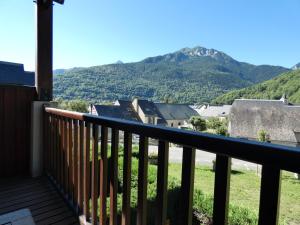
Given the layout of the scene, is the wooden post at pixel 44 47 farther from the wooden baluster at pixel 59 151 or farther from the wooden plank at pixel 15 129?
the wooden baluster at pixel 59 151

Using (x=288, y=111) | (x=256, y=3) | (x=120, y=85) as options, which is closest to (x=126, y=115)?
(x=120, y=85)

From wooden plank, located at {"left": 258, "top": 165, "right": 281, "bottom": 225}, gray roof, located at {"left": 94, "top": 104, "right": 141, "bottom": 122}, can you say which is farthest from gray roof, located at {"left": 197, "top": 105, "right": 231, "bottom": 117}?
wooden plank, located at {"left": 258, "top": 165, "right": 281, "bottom": 225}

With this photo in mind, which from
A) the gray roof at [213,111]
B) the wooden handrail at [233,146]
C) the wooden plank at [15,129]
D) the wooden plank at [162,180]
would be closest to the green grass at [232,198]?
the wooden handrail at [233,146]

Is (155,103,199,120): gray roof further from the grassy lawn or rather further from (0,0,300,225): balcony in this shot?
(0,0,300,225): balcony

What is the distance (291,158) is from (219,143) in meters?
0.23

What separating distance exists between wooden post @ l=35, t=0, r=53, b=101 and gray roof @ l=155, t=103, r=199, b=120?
27.9 m

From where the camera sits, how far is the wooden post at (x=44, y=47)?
309cm

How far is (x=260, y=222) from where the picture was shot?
0.75 meters

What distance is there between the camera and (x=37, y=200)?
247 cm

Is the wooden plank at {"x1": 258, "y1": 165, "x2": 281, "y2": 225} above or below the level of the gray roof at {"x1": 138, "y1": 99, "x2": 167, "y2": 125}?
above

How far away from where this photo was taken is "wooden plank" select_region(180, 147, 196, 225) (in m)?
0.98

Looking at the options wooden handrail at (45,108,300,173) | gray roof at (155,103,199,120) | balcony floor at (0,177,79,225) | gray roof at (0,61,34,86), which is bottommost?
gray roof at (155,103,199,120)

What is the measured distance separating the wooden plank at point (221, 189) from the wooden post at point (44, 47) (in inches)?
111

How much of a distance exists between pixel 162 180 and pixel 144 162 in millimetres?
163
